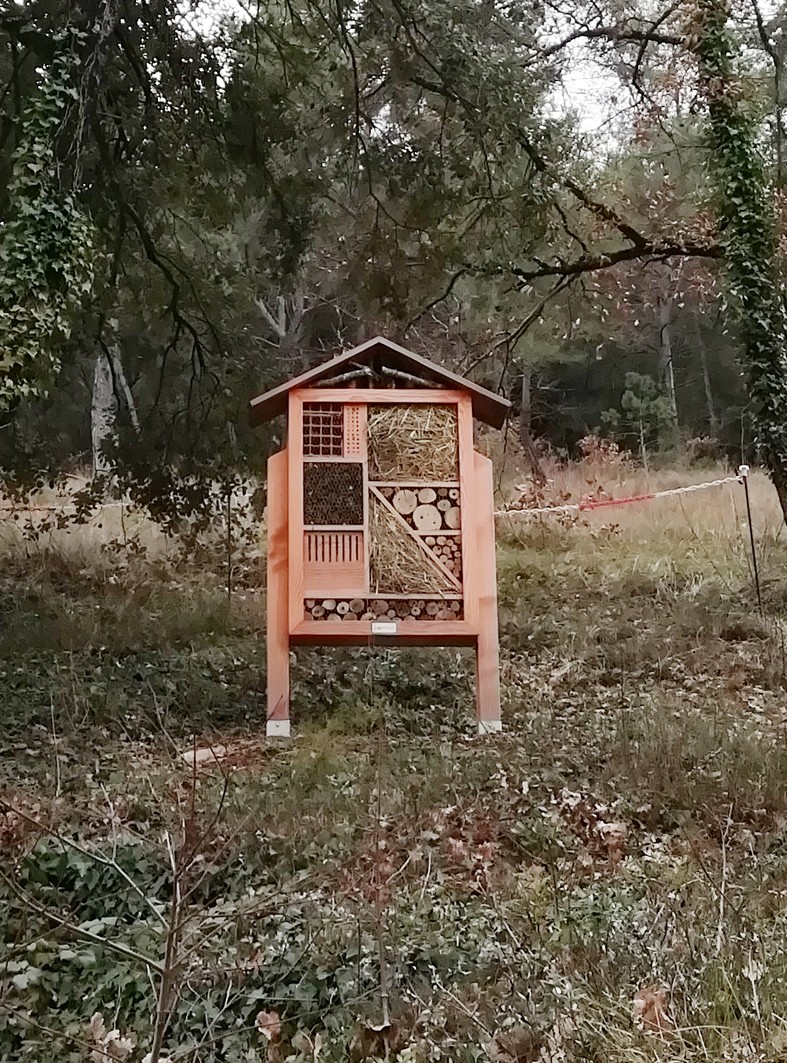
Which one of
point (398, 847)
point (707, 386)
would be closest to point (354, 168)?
point (398, 847)

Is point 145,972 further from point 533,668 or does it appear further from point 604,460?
point 604,460

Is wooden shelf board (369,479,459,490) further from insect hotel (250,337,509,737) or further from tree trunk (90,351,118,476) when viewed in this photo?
tree trunk (90,351,118,476)

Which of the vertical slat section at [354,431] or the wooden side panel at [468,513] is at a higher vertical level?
the vertical slat section at [354,431]

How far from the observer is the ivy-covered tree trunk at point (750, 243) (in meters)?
9.22

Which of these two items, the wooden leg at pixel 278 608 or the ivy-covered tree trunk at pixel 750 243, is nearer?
the wooden leg at pixel 278 608

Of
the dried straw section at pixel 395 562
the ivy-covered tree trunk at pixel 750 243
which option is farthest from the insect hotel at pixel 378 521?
the ivy-covered tree trunk at pixel 750 243

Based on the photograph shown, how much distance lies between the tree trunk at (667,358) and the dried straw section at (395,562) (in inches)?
548

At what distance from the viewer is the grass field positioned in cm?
279

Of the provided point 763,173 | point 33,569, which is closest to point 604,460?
point 763,173

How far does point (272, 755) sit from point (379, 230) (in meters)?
5.62

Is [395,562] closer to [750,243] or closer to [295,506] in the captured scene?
[295,506]

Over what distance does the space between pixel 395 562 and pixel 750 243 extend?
4.78m

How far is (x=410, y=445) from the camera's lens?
6.91 metres

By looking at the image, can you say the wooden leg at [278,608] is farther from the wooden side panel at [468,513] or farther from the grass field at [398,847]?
the wooden side panel at [468,513]
